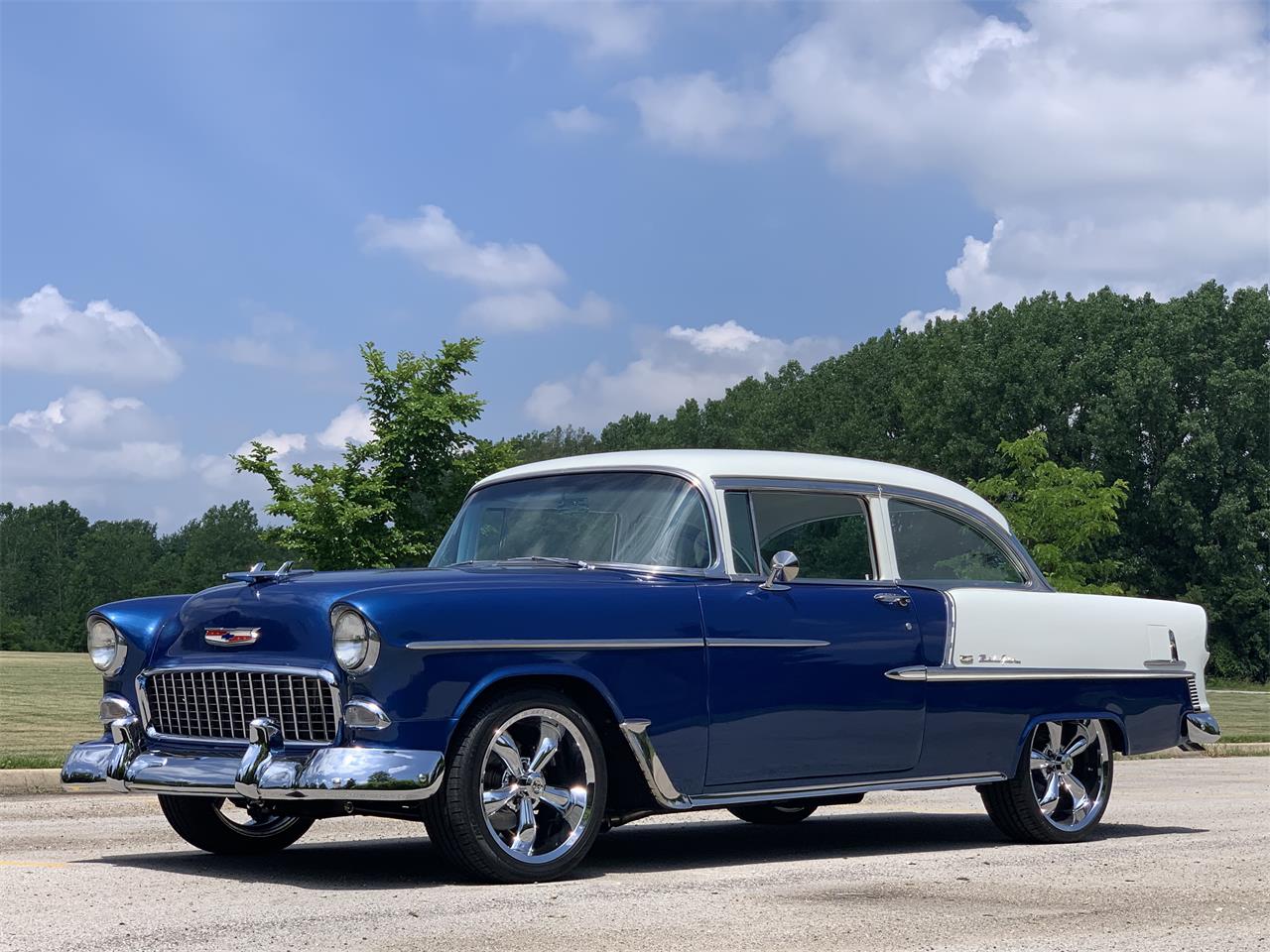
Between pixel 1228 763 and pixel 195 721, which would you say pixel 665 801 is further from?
pixel 1228 763

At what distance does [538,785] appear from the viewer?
678cm

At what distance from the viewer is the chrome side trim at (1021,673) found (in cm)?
819

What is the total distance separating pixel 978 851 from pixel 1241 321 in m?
57.6

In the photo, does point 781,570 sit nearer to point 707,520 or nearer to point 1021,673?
point 707,520

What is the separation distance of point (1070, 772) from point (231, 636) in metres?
→ 4.59

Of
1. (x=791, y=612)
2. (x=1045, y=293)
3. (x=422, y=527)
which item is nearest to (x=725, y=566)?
(x=791, y=612)

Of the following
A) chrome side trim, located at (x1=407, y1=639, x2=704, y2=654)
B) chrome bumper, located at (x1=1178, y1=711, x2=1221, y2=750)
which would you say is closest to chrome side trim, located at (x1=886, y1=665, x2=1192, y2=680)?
chrome bumper, located at (x1=1178, y1=711, x2=1221, y2=750)

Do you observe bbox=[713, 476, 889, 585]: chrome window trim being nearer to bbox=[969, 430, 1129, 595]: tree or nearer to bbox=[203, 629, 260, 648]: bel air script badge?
bbox=[203, 629, 260, 648]: bel air script badge

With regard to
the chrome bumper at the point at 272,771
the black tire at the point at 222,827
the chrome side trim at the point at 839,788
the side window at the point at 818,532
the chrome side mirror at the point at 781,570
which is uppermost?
the side window at the point at 818,532

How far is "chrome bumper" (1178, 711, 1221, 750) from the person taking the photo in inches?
381

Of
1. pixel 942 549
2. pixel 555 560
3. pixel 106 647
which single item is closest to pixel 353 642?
pixel 555 560

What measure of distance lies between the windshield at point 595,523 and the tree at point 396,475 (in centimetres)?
2661

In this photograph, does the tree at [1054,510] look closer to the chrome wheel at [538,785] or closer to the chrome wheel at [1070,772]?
the chrome wheel at [1070,772]

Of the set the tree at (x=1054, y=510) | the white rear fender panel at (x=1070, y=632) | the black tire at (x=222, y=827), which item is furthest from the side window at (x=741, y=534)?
the tree at (x=1054, y=510)
